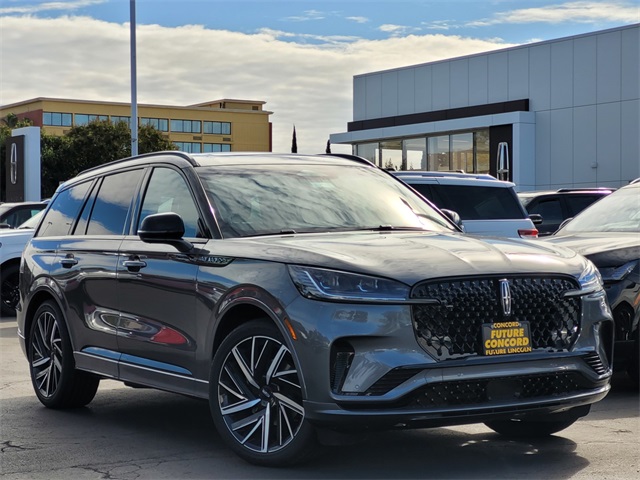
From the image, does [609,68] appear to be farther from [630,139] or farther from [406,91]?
[406,91]

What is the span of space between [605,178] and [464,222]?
3342 cm

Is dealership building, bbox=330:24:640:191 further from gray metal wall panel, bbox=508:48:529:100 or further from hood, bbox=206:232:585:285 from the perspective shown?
hood, bbox=206:232:585:285

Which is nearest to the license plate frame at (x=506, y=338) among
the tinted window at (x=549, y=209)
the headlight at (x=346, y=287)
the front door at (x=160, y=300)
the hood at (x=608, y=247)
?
the headlight at (x=346, y=287)

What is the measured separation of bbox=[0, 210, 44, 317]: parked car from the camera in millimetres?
16406

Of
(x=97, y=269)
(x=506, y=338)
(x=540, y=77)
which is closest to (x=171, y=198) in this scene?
(x=97, y=269)

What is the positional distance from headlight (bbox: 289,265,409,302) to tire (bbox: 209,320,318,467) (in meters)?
0.35

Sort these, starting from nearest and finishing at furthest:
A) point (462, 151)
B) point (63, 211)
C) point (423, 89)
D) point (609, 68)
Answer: point (63, 211), point (609, 68), point (462, 151), point (423, 89)

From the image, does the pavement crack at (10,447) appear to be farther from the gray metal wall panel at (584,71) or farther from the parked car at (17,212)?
the gray metal wall panel at (584,71)

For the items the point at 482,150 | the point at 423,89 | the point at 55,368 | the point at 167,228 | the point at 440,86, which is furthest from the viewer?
the point at 423,89

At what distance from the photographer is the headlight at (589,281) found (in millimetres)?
6040

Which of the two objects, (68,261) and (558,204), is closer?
(68,261)

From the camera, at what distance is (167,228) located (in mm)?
6516

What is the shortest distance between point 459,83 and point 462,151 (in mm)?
3483

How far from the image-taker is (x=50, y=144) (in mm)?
92062
